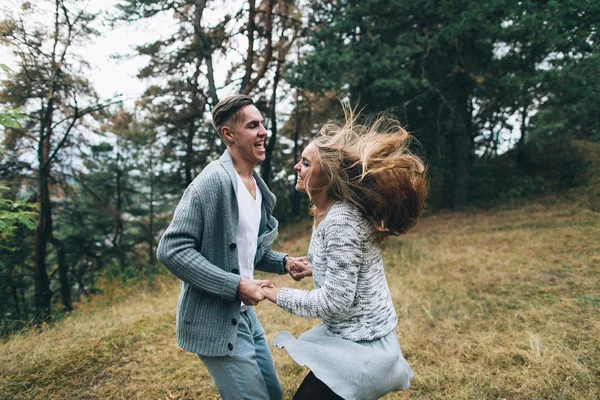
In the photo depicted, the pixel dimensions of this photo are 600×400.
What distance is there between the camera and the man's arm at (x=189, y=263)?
5.45 feet

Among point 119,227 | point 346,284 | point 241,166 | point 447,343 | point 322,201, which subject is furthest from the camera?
point 119,227

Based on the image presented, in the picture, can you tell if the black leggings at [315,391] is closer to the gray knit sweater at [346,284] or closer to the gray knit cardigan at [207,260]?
the gray knit sweater at [346,284]

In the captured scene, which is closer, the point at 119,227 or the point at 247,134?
the point at 247,134

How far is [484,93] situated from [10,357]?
15822 millimetres

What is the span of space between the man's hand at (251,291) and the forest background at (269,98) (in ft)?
11.4

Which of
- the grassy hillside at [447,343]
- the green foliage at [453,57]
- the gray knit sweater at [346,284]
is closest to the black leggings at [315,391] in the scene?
the gray knit sweater at [346,284]

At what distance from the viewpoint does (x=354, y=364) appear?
1489 mm

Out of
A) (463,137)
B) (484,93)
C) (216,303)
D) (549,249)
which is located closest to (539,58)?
(484,93)

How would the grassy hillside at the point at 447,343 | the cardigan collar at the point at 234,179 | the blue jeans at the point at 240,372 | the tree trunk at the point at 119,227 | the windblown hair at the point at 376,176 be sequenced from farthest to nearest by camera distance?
the tree trunk at the point at 119,227 → the grassy hillside at the point at 447,343 → the cardigan collar at the point at 234,179 → the blue jeans at the point at 240,372 → the windblown hair at the point at 376,176

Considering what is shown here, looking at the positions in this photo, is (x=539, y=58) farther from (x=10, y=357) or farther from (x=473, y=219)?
(x=10, y=357)

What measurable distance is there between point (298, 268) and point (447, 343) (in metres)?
2.80

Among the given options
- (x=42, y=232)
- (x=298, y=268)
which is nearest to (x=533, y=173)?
(x=298, y=268)

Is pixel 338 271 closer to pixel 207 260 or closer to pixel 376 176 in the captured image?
pixel 376 176

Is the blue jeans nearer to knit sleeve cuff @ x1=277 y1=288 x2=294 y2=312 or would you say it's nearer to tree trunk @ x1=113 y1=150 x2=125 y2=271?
knit sleeve cuff @ x1=277 y1=288 x2=294 y2=312
